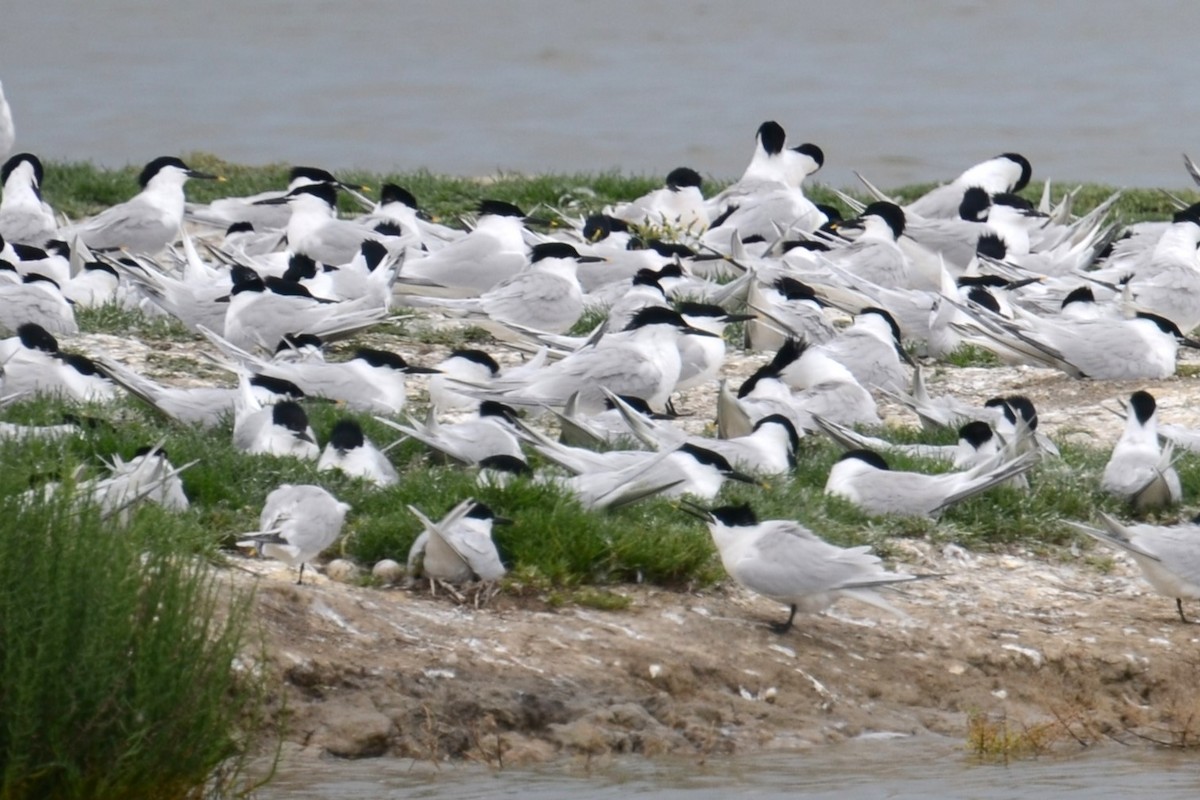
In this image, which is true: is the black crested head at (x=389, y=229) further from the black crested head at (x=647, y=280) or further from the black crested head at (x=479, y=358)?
the black crested head at (x=479, y=358)

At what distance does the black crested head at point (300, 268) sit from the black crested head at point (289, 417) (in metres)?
3.32

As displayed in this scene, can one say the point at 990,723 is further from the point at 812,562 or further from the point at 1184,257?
the point at 1184,257

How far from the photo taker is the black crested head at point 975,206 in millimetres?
13031

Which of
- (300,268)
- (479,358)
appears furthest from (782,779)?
(300,268)

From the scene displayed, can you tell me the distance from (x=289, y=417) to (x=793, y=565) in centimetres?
207

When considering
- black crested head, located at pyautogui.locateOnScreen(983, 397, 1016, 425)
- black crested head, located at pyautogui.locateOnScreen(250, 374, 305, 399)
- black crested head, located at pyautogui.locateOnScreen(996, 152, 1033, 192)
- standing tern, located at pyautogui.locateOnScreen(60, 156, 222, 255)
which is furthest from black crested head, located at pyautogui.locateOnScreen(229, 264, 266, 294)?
black crested head, located at pyautogui.locateOnScreen(996, 152, 1033, 192)

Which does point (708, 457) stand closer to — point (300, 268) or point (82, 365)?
point (82, 365)

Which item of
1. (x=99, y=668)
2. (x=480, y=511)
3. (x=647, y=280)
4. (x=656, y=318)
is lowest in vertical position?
(x=647, y=280)

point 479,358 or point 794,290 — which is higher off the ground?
point 479,358

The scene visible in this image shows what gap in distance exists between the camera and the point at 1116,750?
562 centimetres

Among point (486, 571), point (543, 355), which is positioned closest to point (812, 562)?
point (486, 571)

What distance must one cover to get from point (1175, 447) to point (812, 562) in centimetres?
247

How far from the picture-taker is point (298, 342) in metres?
9.05

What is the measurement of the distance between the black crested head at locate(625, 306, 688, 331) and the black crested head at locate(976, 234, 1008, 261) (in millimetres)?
3612
